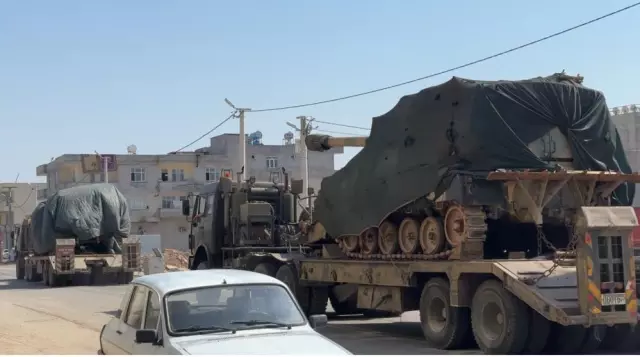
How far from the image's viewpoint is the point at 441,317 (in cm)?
1260

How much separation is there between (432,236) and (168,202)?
63509 millimetres

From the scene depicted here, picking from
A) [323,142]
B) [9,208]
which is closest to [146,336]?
[323,142]

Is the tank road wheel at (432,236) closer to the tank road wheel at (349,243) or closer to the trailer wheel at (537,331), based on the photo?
the trailer wheel at (537,331)

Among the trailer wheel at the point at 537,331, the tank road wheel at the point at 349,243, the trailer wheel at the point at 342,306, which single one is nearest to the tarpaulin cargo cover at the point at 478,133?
the tank road wheel at the point at 349,243

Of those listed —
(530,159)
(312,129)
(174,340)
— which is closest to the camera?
(174,340)

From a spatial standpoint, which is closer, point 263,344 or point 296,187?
point 263,344

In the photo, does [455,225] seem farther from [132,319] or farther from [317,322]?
[132,319]

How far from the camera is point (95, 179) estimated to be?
242ft

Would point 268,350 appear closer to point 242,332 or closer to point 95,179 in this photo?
point 242,332

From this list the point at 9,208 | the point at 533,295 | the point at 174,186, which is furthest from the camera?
the point at 174,186

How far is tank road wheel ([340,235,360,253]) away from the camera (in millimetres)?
15070

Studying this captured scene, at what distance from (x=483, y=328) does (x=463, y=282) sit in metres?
0.72

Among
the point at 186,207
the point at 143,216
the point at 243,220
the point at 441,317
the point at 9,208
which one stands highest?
the point at 9,208

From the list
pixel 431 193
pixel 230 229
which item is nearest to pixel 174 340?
pixel 431 193
